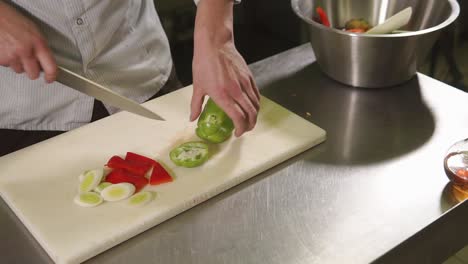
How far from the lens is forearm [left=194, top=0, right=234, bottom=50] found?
1.03 m

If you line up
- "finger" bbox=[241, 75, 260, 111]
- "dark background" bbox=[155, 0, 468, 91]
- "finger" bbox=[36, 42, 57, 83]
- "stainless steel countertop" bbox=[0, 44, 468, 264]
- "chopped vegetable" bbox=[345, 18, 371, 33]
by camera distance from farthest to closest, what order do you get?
"dark background" bbox=[155, 0, 468, 91] → "chopped vegetable" bbox=[345, 18, 371, 33] → "finger" bbox=[241, 75, 260, 111] → "finger" bbox=[36, 42, 57, 83] → "stainless steel countertop" bbox=[0, 44, 468, 264]

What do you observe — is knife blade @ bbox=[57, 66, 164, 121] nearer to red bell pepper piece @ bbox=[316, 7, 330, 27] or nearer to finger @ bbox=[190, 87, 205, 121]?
finger @ bbox=[190, 87, 205, 121]

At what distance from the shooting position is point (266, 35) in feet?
6.79

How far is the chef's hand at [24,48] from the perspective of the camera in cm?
91

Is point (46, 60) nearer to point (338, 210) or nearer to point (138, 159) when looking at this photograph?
point (138, 159)

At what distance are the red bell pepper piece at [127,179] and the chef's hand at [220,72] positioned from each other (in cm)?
17

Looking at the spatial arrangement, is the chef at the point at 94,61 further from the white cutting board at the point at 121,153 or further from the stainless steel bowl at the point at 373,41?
the stainless steel bowl at the point at 373,41

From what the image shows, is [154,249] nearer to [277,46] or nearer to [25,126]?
[25,126]

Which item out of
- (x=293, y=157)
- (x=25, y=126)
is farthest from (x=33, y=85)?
(x=293, y=157)

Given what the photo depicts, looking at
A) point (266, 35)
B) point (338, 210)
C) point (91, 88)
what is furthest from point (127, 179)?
point (266, 35)

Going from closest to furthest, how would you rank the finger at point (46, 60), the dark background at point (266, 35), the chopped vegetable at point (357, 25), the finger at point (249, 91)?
the finger at point (46, 60), the finger at point (249, 91), the chopped vegetable at point (357, 25), the dark background at point (266, 35)

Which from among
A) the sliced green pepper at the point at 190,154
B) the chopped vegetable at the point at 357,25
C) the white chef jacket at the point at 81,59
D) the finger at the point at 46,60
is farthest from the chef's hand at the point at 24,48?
the chopped vegetable at the point at 357,25

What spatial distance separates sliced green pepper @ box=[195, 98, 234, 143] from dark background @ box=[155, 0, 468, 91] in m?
0.88

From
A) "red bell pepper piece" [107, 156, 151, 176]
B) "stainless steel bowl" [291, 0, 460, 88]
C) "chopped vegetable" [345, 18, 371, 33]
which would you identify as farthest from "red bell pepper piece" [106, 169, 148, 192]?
"chopped vegetable" [345, 18, 371, 33]
